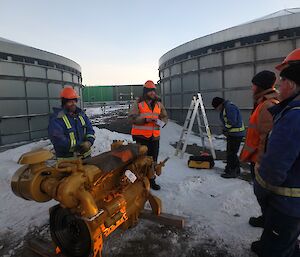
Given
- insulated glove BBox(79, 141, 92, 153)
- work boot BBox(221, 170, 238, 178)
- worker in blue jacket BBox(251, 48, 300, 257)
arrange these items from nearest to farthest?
worker in blue jacket BBox(251, 48, 300, 257) → insulated glove BBox(79, 141, 92, 153) → work boot BBox(221, 170, 238, 178)

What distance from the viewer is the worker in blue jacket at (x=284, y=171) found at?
185cm

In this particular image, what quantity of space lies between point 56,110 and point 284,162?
3103 mm

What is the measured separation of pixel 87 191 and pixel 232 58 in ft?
29.8

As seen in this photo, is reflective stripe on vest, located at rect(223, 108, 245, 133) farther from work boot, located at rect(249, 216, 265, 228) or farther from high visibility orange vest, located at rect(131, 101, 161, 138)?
work boot, located at rect(249, 216, 265, 228)

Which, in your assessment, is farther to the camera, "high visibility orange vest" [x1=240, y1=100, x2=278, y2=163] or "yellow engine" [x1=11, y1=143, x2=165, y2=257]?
"high visibility orange vest" [x1=240, y1=100, x2=278, y2=163]

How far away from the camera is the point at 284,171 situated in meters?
1.88

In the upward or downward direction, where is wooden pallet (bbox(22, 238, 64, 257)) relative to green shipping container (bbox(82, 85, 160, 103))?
downward

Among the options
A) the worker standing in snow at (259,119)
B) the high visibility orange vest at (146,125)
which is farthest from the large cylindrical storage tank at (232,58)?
the worker standing in snow at (259,119)

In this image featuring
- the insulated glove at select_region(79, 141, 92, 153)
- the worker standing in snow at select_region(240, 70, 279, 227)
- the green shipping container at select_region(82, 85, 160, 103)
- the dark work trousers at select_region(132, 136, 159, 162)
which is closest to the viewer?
the worker standing in snow at select_region(240, 70, 279, 227)

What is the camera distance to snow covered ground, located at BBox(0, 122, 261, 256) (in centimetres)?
338

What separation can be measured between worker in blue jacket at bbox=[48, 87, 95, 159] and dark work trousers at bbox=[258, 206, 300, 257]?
264 cm

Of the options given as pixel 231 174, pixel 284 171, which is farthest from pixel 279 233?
pixel 231 174

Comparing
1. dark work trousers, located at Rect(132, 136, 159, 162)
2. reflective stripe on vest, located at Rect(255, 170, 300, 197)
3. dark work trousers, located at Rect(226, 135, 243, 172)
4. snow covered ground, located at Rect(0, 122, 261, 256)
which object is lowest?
snow covered ground, located at Rect(0, 122, 261, 256)

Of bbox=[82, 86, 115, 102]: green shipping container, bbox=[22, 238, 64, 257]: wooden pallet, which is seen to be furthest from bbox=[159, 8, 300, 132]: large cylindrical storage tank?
bbox=[82, 86, 115, 102]: green shipping container
